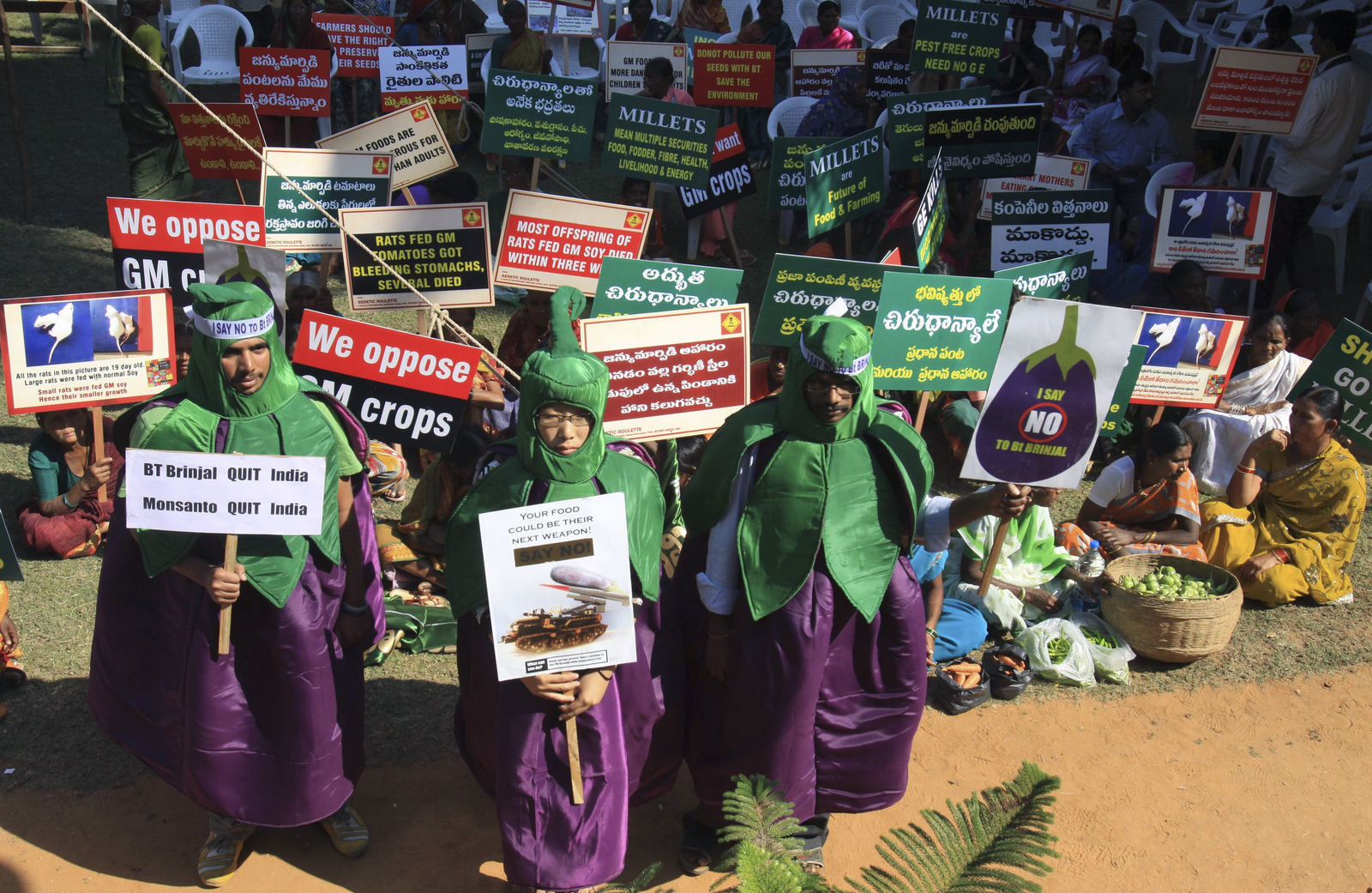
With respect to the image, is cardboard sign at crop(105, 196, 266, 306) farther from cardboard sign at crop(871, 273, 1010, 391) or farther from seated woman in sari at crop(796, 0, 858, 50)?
seated woman in sari at crop(796, 0, 858, 50)

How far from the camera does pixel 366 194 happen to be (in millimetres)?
7184

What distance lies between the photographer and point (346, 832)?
14.3 ft

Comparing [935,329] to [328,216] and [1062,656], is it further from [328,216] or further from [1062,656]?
[328,216]

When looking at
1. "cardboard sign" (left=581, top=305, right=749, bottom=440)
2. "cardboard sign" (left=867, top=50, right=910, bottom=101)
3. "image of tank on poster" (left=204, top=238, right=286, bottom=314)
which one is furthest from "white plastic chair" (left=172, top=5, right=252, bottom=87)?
"cardboard sign" (left=581, top=305, right=749, bottom=440)

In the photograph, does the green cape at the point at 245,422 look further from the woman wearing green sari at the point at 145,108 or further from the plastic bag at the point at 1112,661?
the woman wearing green sari at the point at 145,108

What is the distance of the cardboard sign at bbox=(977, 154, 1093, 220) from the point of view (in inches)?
344

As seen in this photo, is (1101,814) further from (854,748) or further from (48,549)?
(48,549)

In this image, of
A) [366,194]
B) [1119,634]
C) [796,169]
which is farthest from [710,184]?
[1119,634]

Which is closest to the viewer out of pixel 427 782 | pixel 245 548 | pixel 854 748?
pixel 245 548

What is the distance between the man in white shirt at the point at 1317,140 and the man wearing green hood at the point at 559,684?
23.0ft

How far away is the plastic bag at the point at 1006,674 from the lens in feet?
18.1

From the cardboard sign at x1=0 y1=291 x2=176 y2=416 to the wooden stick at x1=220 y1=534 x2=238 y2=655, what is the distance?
252cm

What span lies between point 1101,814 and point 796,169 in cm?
589

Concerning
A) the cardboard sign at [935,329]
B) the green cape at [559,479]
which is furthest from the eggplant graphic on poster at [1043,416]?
the green cape at [559,479]
